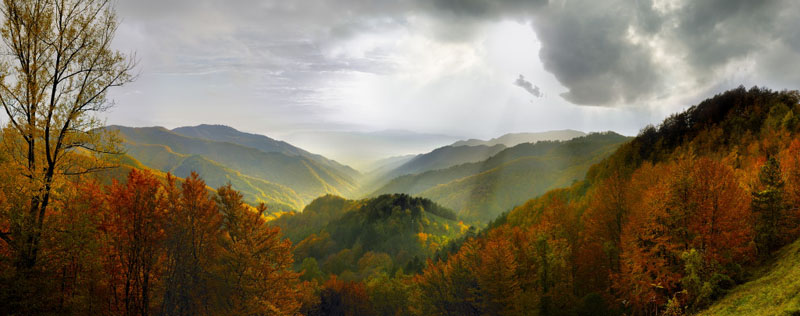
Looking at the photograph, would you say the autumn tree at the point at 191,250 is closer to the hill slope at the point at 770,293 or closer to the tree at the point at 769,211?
the hill slope at the point at 770,293

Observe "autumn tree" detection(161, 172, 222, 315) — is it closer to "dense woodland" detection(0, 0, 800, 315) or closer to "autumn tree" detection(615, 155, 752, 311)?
"dense woodland" detection(0, 0, 800, 315)

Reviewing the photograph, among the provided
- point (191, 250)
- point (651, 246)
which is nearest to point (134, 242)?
point (191, 250)

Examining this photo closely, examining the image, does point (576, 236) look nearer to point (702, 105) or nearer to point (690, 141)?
point (690, 141)

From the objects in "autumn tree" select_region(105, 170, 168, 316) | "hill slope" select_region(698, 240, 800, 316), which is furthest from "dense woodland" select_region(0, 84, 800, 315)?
"hill slope" select_region(698, 240, 800, 316)

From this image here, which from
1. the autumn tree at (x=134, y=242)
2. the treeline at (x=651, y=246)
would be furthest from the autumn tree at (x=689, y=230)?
the autumn tree at (x=134, y=242)

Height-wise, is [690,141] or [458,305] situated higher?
[690,141]

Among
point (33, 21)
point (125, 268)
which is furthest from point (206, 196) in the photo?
point (33, 21)
